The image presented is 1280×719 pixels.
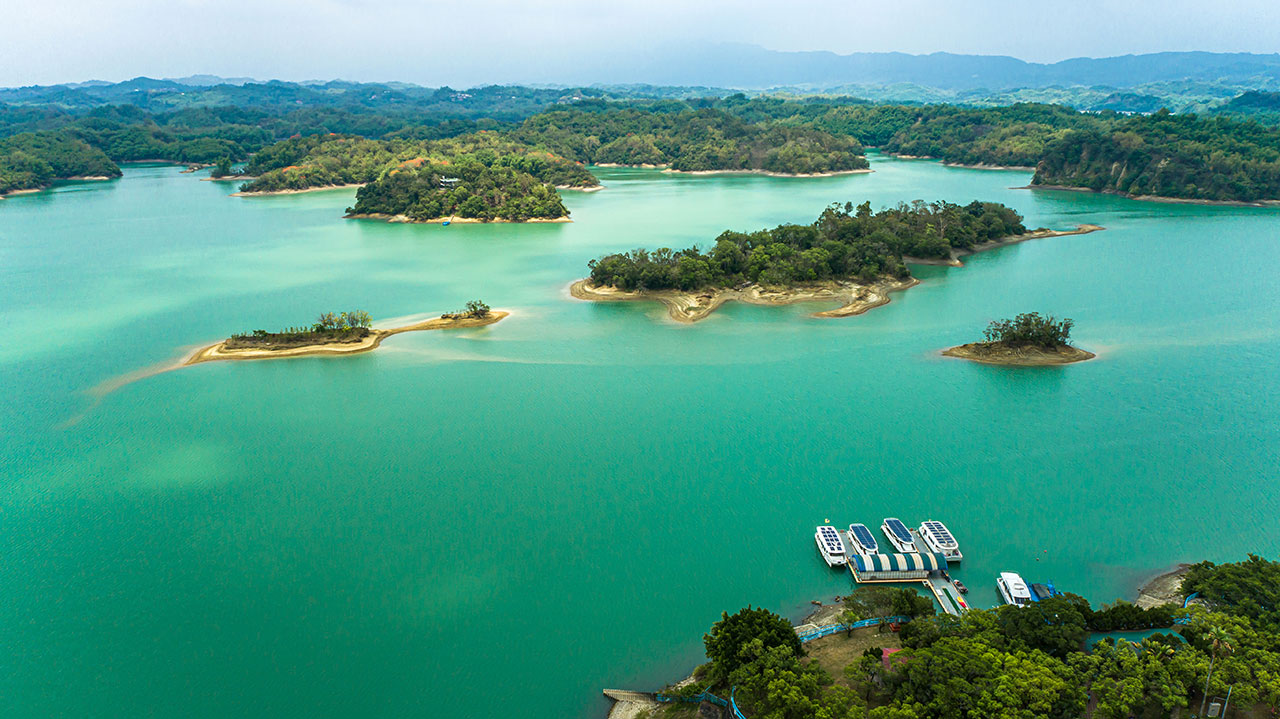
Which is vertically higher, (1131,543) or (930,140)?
(930,140)

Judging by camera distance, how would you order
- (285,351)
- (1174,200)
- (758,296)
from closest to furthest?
(285,351)
(758,296)
(1174,200)

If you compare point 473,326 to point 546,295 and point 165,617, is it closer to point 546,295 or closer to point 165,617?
point 546,295

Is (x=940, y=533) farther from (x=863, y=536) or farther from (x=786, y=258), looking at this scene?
(x=786, y=258)

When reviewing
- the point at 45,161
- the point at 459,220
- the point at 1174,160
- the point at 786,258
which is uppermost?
the point at 1174,160

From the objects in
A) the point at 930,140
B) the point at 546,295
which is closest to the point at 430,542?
the point at 546,295

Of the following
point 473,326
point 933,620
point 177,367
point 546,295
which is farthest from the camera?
point 546,295

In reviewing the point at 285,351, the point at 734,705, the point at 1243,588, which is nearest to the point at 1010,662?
the point at 734,705

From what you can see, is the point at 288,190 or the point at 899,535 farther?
the point at 288,190
